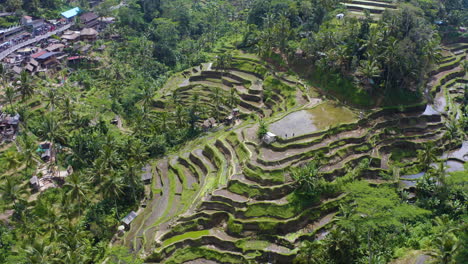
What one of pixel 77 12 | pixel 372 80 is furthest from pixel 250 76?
pixel 77 12

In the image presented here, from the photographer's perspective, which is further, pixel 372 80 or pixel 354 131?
pixel 372 80

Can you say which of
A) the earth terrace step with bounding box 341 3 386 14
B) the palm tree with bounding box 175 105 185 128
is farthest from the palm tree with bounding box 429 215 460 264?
the earth terrace step with bounding box 341 3 386 14

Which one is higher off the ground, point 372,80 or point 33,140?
point 372,80

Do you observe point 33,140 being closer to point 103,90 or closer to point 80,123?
point 80,123

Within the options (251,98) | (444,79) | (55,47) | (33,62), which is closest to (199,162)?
(251,98)

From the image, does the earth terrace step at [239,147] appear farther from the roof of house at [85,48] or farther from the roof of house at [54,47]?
the roof of house at [54,47]

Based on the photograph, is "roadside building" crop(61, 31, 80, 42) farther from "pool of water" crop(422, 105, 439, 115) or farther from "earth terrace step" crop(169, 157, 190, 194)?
"pool of water" crop(422, 105, 439, 115)
